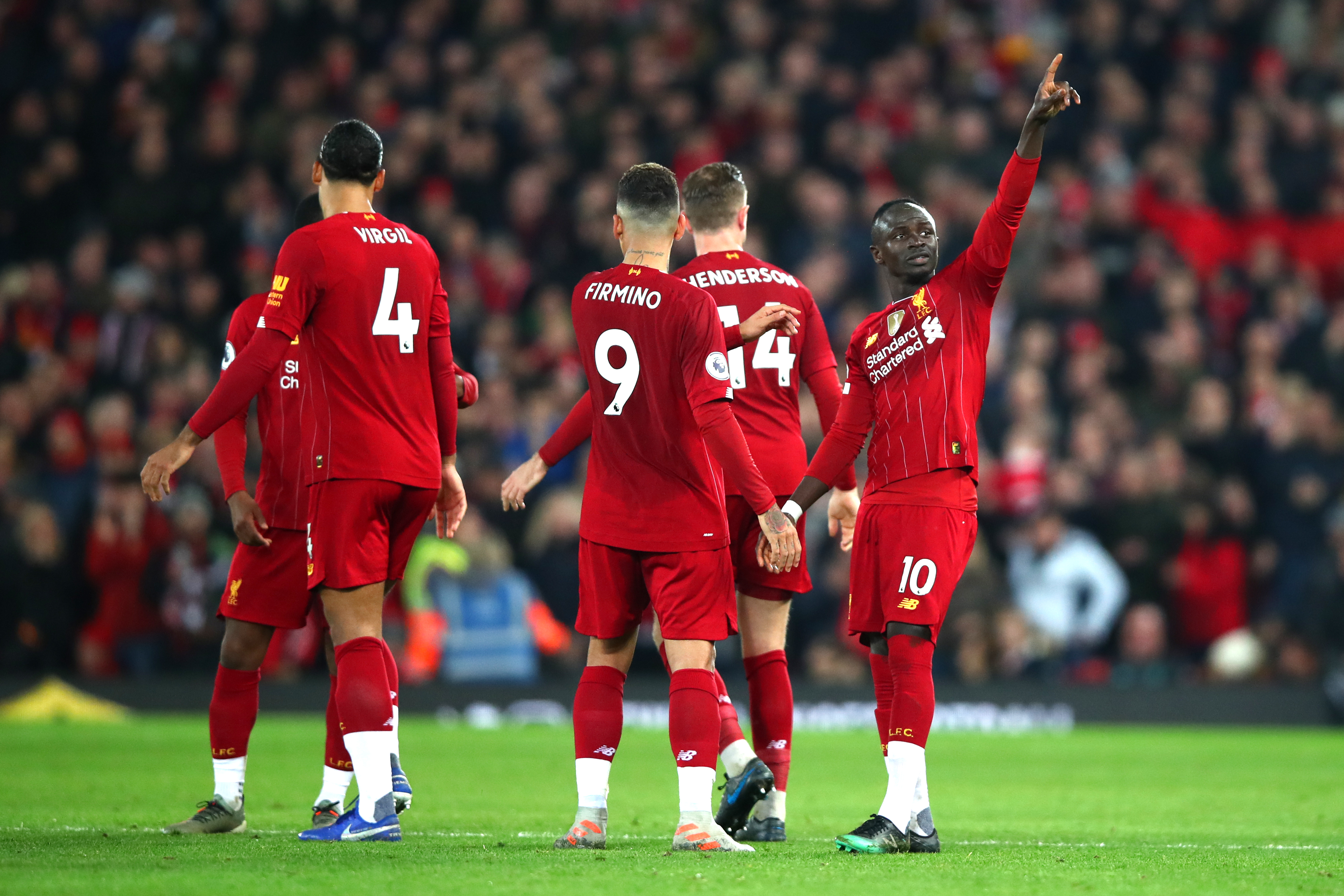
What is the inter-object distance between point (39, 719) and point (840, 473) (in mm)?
9728

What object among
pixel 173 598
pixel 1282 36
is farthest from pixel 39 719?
pixel 1282 36

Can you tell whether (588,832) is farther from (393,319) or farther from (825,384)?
(825,384)

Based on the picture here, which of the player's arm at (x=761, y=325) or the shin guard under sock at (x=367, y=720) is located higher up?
the player's arm at (x=761, y=325)

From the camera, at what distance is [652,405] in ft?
20.9

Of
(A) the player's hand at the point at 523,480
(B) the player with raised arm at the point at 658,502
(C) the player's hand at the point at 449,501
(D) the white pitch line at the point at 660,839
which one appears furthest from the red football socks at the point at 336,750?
(B) the player with raised arm at the point at 658,502

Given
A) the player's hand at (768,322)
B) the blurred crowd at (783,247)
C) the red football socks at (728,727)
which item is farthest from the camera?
the blurred crowd at (783,247)

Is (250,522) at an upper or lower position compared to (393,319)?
lower

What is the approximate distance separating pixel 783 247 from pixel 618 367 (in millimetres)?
11273

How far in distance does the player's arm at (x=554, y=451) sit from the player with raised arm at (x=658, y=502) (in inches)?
6.4

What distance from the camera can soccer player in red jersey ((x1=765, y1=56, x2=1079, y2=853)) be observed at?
20.4 ft

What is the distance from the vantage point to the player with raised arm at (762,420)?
281 inches

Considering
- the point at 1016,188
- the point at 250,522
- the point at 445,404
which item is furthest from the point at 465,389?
the point at 1016,188

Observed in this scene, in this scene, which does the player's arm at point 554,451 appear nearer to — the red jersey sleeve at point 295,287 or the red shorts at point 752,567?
the red shorts at point 752,567

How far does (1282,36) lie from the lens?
19.4m
